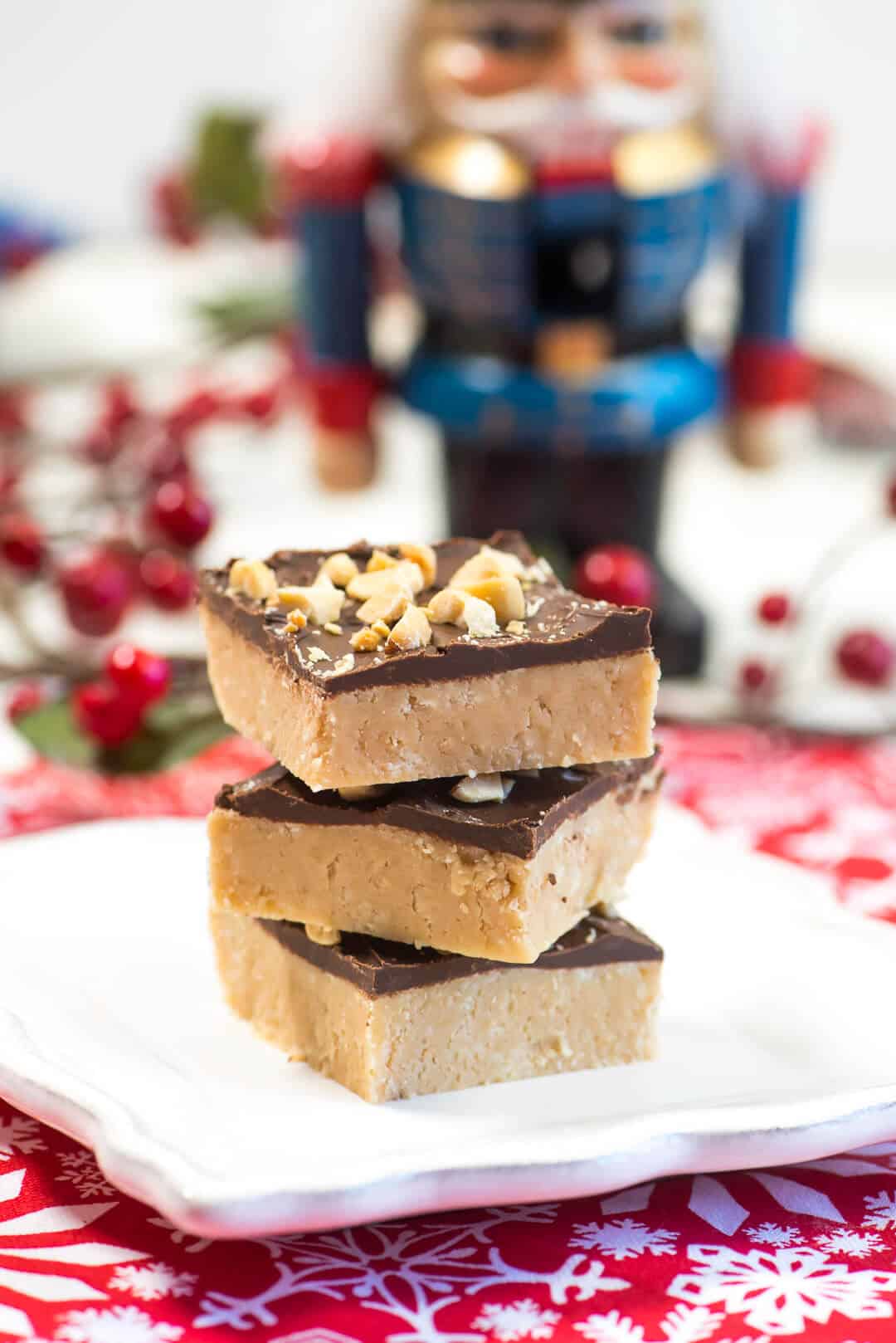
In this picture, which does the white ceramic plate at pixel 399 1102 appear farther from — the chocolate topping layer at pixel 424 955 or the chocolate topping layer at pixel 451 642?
the chocolate topping layer at pixel 451 642

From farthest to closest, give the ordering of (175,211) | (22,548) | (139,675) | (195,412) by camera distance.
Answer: (175,211) → (195,412) → (22,548) → (139,675)

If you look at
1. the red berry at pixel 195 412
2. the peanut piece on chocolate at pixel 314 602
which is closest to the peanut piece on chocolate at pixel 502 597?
the peanut piece on chocolate at pixel 314 602

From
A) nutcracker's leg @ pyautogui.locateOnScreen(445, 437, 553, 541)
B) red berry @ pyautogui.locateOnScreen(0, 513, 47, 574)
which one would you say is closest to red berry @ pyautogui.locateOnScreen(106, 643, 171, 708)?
red berry @ pyautogui.locateOnScreen(0, 513, 47, 574)

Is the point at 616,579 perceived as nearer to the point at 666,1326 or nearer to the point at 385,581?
the point at 385,581

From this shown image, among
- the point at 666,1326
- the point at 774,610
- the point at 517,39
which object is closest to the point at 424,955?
the point at 666,1326

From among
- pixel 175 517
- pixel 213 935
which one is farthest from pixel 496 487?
pixel 213 935

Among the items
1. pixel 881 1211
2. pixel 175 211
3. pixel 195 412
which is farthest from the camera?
pixel 175 211

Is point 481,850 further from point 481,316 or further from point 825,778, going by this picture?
point 481,316

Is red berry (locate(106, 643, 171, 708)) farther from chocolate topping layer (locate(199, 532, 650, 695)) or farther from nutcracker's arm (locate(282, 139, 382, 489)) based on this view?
nutcracker's arm (locate(282, 139, 382, 489))
